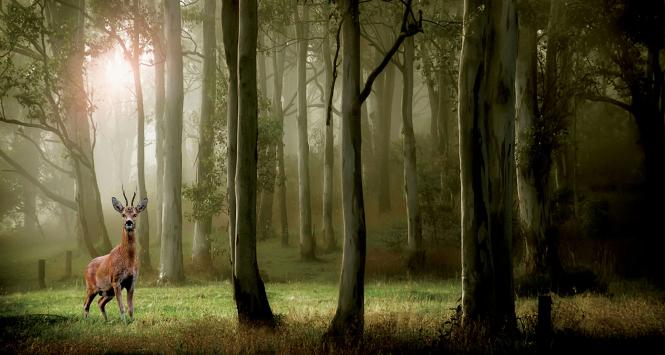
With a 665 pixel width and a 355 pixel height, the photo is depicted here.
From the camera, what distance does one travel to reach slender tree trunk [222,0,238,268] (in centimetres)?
1227

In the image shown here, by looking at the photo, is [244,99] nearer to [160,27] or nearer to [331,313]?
[331,313]

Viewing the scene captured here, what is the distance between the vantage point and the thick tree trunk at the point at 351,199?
32.3 ft

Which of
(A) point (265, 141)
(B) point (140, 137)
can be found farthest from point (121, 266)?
(B) point (140, 137)

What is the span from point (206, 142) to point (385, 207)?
12.5 metres

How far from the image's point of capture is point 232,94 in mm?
12234

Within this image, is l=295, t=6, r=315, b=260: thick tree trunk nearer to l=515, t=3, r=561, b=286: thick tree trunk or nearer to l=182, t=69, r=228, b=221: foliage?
l=182, t=69, r=228, b=221: foliage

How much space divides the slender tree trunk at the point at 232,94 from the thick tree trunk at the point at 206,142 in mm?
11880

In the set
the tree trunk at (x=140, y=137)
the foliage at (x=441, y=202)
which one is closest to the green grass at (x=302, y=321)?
the tree trunk at (x=140, y=137)

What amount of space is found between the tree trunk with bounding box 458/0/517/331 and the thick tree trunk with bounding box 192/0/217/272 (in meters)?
15.4

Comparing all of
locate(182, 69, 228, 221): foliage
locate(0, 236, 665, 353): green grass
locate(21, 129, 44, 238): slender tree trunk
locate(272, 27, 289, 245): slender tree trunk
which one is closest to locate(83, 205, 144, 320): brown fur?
locate(0, 236, 665, 353): green grass

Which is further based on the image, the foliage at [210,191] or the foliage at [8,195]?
the foliage at [8,195]

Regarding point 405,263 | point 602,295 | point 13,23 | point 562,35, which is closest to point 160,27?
point 13,23

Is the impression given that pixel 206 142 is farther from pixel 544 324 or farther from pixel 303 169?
pixel 544 324

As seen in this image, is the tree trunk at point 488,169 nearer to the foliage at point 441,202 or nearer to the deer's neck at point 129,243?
the deer's neck at point 129,243
